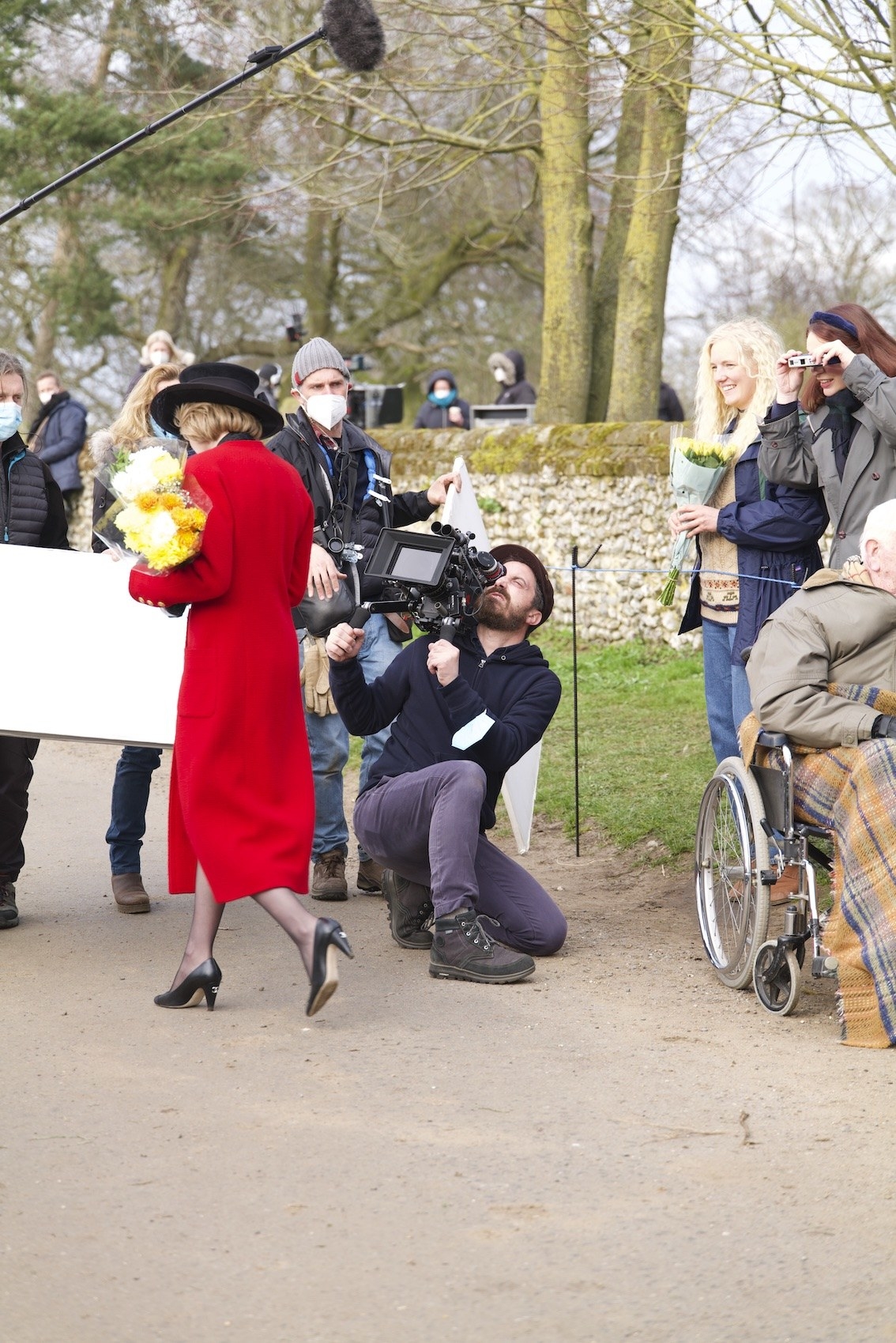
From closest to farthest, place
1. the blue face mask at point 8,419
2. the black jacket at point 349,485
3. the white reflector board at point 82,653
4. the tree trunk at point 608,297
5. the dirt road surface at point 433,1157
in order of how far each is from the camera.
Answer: the dirt road surface at point 433,1157 → the white reflector board at point 82,653 → the blue face mask at point 8,419 → the black jacket at point 349,485 → the tree trunk at point 608,297

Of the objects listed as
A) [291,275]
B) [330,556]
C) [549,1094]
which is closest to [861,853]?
[549,1094]

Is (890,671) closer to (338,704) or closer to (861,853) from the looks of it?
(861,853)

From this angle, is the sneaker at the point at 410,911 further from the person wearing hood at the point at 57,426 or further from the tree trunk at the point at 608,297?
the tree trunk at the point at 608,297

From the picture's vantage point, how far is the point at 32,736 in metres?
5.70

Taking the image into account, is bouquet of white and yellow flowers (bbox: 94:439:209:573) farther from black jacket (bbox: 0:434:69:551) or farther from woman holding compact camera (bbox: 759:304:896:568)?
woman holding compact camera (bbox: 759:304:896:568)

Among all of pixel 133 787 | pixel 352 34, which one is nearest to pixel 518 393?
pixel 352 34

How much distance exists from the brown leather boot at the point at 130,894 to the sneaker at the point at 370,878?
905mm

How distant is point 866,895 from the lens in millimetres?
4738

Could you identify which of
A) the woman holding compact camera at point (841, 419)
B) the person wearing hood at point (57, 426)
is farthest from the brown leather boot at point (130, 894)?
the person wearing hood at point (57, 426)

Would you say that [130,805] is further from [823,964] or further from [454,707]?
[823,964]

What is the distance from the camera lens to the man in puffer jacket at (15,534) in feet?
20.4

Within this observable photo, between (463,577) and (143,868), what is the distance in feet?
8.57

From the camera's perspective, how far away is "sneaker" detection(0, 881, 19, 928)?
6.18 meters

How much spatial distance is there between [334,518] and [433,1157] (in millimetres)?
3203
